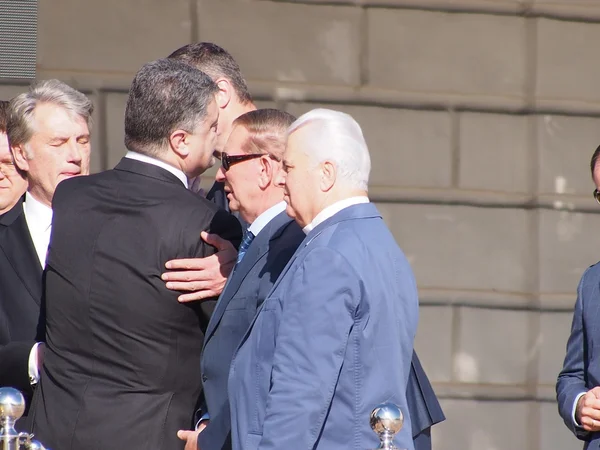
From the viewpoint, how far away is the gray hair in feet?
12.1

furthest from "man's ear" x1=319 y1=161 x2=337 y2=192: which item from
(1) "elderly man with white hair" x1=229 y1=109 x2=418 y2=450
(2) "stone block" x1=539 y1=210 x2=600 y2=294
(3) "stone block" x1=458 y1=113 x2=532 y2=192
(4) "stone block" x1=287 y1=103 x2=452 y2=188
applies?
(2) "stone block" x1=539 y1=210 x2=600 y2=294

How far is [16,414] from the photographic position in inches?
103

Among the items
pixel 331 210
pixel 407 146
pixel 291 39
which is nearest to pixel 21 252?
pixel 331 210

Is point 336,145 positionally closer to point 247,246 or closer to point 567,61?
point 247,246

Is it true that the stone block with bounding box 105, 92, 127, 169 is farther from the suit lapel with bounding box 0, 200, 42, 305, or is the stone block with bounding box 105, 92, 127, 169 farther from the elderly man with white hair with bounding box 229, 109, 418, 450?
the elderly man with white hair with bounding box 229, 109, 418, 450

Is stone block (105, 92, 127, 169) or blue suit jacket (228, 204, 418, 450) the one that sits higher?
stone block (105, 92, 127, 169)

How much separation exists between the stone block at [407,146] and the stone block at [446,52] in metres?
0.15

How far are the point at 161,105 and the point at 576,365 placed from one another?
5.41 ft

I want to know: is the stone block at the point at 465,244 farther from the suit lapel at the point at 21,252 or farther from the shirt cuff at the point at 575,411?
the suit lapel at the point at 21,252

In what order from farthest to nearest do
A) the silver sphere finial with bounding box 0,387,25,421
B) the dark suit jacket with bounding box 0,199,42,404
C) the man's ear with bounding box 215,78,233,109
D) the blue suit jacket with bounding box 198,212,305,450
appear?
1. the man's ear with bounding box 215,78,233,109
2. the dark suit jacket with bounding box 0,199,42,404
3. the blue suit jacket with bounding box 198,212,305,450
4. the silver sphere finial with bounding box 0,387,25,421

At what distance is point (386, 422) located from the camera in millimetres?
2459

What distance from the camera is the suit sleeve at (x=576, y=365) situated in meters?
3.79

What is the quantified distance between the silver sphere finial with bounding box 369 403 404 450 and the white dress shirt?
147 cm

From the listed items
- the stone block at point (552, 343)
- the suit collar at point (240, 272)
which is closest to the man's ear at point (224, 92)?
the suit collar at point (240, 272)
